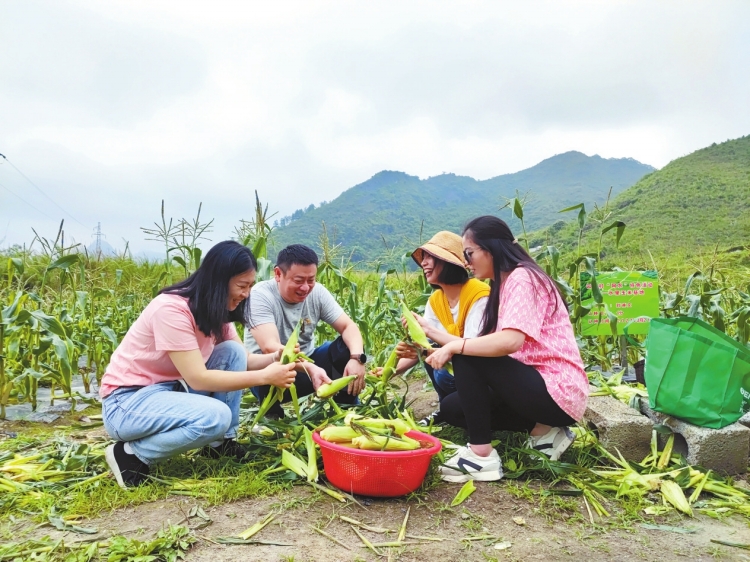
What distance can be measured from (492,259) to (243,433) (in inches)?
73.1

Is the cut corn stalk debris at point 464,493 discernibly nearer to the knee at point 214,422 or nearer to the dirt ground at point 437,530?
the dirt ground at point 437,530

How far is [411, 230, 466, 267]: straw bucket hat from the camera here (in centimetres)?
333

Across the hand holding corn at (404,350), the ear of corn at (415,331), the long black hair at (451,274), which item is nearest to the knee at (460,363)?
the ear of corn at (415,331)

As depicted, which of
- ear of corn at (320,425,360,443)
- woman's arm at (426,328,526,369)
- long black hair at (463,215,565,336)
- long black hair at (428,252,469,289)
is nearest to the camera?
ear of corn at (320,425,360,443)

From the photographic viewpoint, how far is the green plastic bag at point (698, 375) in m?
3.03

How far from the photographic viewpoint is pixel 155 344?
108 inches

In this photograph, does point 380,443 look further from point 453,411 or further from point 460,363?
point 453,411

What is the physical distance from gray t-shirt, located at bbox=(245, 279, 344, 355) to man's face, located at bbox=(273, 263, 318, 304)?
107 mm

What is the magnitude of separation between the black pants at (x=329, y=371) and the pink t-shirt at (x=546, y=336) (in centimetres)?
124

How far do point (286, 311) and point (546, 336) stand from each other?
5.63 ft

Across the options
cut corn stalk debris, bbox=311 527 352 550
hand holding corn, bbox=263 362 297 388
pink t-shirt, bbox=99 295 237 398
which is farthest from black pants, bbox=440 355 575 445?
pink t-shirt, bbox=99 295 237 398

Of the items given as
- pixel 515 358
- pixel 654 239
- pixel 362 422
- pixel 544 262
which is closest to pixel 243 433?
pixel 362 422

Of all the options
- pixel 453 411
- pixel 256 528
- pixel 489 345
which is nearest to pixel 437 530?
pixel 256 528

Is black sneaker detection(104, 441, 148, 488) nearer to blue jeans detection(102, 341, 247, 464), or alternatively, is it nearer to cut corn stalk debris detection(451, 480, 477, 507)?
blue jeans detection(102, 341, 247, 464)
